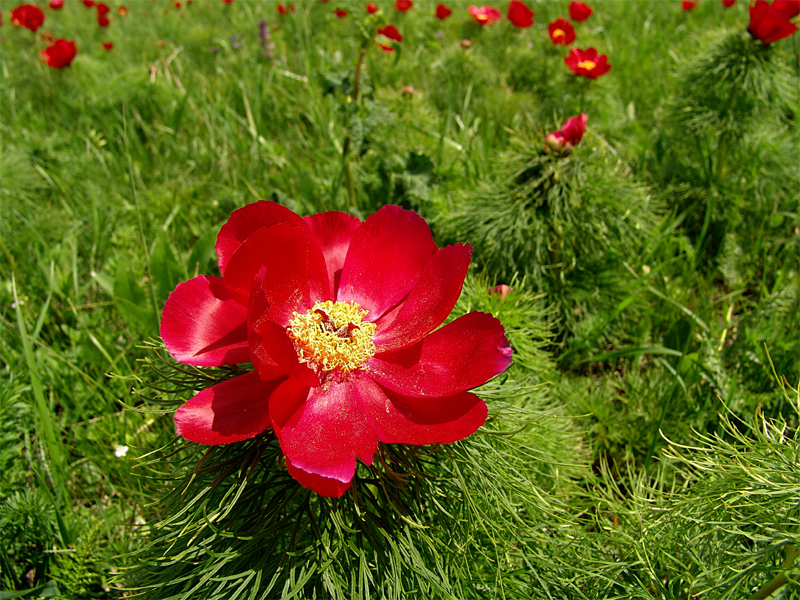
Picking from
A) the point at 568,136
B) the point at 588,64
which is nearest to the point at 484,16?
the point at 588,64

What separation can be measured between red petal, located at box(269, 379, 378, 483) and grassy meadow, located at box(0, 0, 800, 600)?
10 cm

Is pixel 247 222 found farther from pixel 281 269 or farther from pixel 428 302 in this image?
pixel 428 302

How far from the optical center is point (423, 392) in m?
0.81

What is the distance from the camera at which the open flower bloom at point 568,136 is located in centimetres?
162

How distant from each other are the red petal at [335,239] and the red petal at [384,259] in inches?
1.3

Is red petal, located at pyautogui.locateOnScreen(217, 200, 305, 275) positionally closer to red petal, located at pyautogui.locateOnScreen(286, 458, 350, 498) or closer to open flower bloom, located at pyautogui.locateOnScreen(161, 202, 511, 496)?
open flower bloom, located at pyautogui.locateOnScreen(161, 202, 511, 496)

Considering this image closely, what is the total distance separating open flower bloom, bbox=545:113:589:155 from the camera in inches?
63.6

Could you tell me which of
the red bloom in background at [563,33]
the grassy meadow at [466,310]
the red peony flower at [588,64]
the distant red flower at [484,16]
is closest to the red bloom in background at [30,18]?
the grassy meadow at [466,310]

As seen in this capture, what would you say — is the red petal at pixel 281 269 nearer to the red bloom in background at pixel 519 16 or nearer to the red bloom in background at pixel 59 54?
the red bloom in background at pixel 519 16

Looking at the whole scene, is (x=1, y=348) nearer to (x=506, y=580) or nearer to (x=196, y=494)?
(x=196, y=494)

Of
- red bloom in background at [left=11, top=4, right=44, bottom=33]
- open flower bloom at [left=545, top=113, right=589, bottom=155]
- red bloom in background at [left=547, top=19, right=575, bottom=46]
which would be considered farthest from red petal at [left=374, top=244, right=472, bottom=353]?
red bloom in background at [left=11, top=4, right=44, bottom=33]

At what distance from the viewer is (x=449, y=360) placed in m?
0.86

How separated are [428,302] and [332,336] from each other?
6.3 inches

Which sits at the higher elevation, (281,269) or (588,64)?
(281,269)
